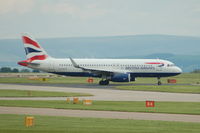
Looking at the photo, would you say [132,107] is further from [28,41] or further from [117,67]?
[28,41]

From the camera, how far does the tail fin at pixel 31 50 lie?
75.4 metres

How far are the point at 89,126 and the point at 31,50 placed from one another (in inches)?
2015

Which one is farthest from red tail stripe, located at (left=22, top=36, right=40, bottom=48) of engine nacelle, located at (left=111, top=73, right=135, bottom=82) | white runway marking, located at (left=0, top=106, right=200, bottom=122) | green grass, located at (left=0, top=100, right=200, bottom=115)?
white runway marking, located at (left=0, top=106, right=200, bottom=122)

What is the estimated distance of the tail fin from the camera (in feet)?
247

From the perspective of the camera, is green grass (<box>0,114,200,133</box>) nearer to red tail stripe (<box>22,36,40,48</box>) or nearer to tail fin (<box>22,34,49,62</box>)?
tail fin (<box>22,34,49,62</box>)

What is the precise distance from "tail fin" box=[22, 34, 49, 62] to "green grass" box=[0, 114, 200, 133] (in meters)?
46.4

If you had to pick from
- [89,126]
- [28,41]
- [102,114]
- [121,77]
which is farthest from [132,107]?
[28,41]

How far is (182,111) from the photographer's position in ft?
113

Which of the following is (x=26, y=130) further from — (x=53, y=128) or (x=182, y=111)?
(x=182, y=111)

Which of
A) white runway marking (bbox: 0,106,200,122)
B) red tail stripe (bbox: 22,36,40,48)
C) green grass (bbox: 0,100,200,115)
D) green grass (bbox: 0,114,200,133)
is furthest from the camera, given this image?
red tail stripe (bbox: 22,36,40,48)

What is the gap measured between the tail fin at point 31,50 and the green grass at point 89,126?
4635 cm

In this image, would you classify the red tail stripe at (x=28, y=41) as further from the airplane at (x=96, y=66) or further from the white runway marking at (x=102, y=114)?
the white runway marking at (x=102, y=114)

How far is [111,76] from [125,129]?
1840 inches

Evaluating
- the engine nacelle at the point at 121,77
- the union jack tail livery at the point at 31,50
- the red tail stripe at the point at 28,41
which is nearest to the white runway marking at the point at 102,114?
the engine nacelle at the point at 121,77
